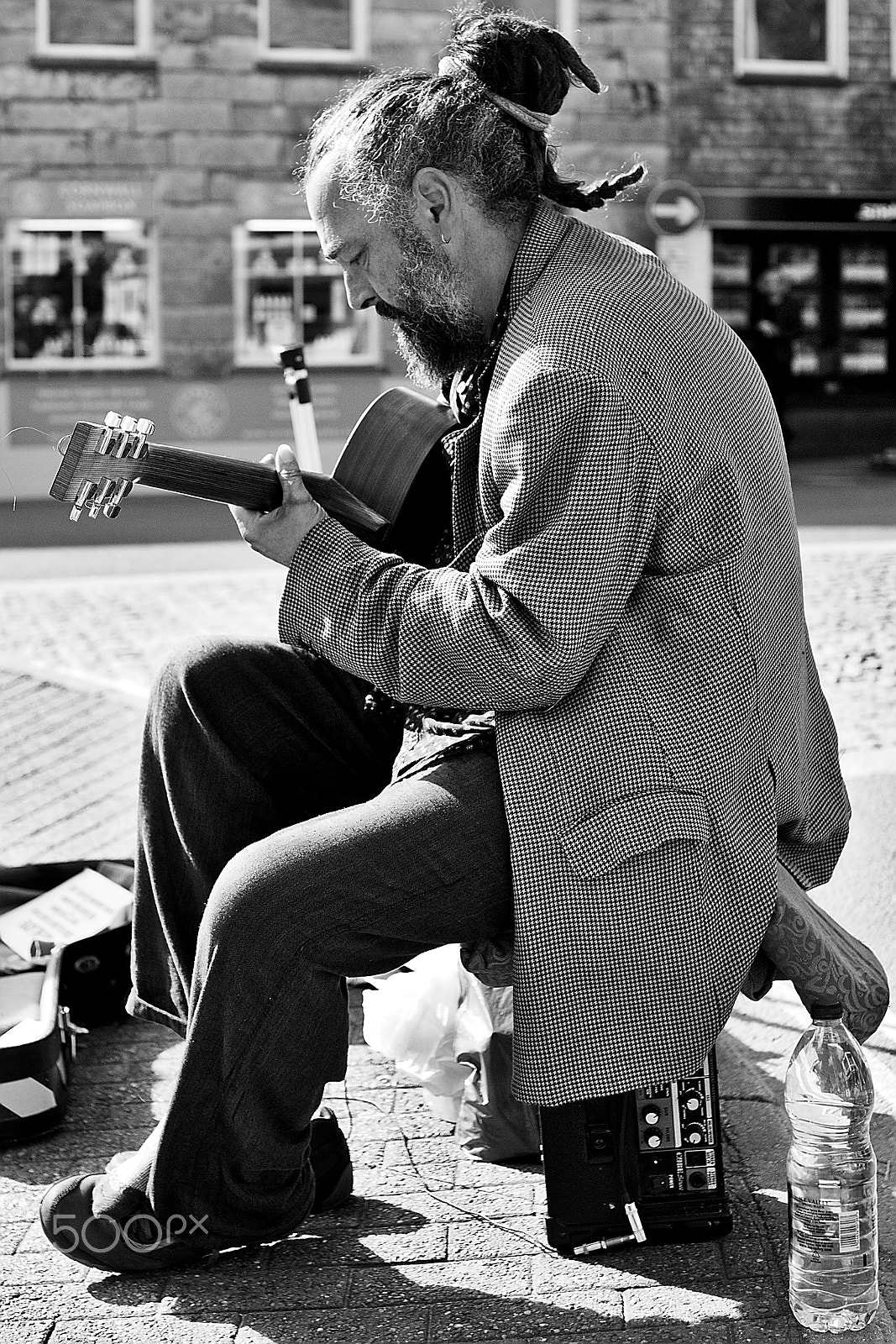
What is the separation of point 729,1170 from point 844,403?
64.3ft

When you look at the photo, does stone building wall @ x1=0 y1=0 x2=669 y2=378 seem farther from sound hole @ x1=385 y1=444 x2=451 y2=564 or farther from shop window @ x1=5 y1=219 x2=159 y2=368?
sound hole @ x1=385 y1=444 x2=451 y2=564

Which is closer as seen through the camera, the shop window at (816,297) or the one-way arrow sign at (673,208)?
the one-way arrow sign at (673,208)

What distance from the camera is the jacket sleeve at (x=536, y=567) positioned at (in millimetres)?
2174

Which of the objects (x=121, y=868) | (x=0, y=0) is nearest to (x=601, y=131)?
(x=0, y=0)

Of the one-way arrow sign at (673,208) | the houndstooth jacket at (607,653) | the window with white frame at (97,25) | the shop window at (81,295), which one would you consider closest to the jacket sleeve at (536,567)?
the houndstooth jacket at (607,653)

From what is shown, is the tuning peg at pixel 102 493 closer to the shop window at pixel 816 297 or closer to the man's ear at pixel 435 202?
the man's ear at pixel 435 202

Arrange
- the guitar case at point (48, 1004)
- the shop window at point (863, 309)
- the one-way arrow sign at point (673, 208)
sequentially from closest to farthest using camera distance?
the guitar case at point (48, 1004), the one-way arrow sign at point (673, 208), the shop window at point (863, 309)

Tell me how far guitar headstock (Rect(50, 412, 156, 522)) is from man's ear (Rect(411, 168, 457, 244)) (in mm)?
486

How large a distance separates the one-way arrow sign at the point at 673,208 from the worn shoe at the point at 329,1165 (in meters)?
14.3

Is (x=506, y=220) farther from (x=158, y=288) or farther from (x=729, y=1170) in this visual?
(x=158, y=288)

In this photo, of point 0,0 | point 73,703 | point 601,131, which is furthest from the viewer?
point 601,131

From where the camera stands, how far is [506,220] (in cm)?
241

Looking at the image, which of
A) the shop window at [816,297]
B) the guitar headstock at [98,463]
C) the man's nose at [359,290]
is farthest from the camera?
the shop window at [816,297]

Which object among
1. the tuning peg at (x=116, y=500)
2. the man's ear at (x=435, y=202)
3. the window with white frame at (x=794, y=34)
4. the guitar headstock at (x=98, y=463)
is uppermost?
the window with white frame at (x=794, y=34)
